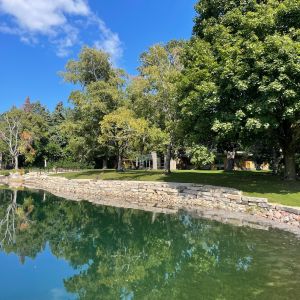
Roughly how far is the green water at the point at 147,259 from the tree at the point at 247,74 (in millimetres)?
5204

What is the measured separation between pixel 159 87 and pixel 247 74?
13753mm

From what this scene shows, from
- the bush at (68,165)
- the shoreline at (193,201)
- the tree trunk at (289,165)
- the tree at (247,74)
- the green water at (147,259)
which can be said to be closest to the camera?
the green water at (147,259)

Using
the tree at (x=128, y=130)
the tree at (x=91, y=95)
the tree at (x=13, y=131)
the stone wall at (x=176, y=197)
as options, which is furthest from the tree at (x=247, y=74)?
the tree at (x=13, y=131)

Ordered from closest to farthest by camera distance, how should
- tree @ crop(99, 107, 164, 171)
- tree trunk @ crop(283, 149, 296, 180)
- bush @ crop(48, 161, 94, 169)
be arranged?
1. tree trunk @ crop(283, 149, 296, 180)
2. tree @ crop(99, 107, 164, 171)
3. bush @ crop(48, 161, 94, 169)

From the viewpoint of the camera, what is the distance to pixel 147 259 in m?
11.8

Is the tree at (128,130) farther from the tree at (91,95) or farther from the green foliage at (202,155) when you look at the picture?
the green foliage at (202,155)

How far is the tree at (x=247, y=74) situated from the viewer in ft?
56.4

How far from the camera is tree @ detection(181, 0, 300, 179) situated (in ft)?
56.4

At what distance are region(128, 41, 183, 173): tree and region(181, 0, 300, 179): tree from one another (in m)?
8.97

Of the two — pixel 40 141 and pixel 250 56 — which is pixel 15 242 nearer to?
pixel 250 56

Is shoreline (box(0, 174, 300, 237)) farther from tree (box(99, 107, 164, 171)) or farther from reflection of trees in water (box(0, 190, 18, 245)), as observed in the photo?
reflection of trees in water (box(0, 190, 18, 245))

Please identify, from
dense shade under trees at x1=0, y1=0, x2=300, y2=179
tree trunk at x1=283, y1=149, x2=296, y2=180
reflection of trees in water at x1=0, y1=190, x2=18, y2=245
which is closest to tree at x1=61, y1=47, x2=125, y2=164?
dense shade under trees at x1=0, y1=0, x2=300, y2=179

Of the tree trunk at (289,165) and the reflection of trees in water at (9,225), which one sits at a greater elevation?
the tree trunk at (289,165)

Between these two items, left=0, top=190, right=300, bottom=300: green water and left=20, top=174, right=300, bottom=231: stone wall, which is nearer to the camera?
left=0, top=190, right=300, bottom=300: green water
